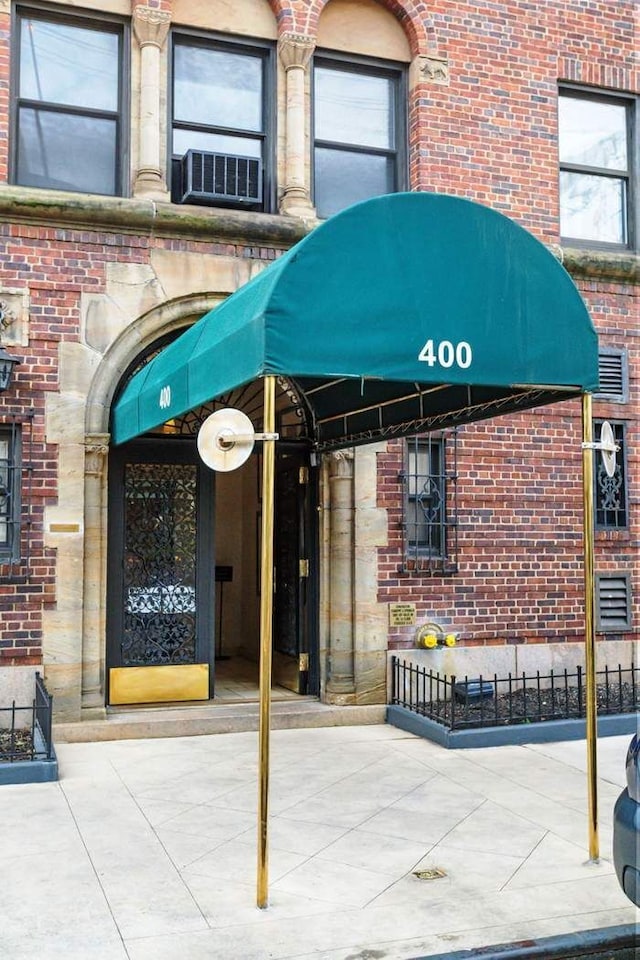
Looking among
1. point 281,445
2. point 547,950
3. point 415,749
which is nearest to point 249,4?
point 281,445

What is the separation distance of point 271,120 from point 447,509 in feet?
14.5

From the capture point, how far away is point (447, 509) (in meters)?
10.1

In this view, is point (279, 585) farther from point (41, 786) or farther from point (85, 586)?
point (41, 786)

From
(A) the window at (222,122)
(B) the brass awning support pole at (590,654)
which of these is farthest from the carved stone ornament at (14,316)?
(B) the brass awning support pole at (590,654)

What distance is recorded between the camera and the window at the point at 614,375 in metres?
10.9

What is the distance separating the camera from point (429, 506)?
10133 millimetres

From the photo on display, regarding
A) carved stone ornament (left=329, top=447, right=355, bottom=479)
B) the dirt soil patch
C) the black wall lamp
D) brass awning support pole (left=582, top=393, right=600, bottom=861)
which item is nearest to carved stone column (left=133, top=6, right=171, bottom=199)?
the black wall lamp

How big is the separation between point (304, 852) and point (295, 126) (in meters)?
7.02

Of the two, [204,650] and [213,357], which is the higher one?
[213,357]

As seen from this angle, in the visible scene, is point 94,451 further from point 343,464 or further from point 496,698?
point 496,698

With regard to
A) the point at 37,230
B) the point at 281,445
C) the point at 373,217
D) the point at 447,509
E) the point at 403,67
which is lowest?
the point at 447,509

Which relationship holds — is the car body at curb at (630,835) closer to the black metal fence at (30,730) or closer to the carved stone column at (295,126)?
the black metal fence at (30,730)

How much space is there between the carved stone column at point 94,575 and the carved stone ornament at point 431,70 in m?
5.12

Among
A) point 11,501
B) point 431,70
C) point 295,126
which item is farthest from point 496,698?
point 431,70
